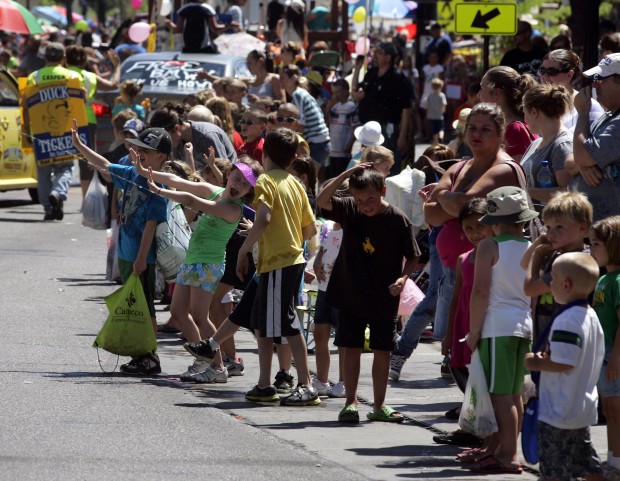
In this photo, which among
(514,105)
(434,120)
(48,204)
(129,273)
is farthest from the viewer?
(434,120)

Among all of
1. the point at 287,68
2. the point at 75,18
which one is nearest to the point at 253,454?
the point at 287,68

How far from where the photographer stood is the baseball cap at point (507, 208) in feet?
22.2

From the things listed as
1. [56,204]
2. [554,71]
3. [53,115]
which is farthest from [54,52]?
[554,71]

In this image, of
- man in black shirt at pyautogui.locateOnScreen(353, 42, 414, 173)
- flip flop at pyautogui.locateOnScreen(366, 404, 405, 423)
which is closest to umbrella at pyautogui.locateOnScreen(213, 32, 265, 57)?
man in black shirt at pyautogui.locateOnScreen(353, 42, 414, 173)

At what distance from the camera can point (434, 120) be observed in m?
28.6

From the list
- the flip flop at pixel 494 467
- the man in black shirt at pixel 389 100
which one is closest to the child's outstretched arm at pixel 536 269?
the flip flop at pixel 494 467

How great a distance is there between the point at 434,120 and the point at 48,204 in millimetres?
12454

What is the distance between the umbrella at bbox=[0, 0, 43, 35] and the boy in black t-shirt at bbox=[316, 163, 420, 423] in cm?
1638

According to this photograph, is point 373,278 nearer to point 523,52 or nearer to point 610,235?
point 610,235

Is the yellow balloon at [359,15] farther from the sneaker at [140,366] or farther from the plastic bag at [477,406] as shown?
the plastic bag at [477,406]

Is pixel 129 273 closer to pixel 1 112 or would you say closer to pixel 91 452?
pixel 91 452

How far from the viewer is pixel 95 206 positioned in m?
12.9

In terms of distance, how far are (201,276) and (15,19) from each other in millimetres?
15453

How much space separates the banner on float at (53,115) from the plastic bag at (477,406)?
1155cm
